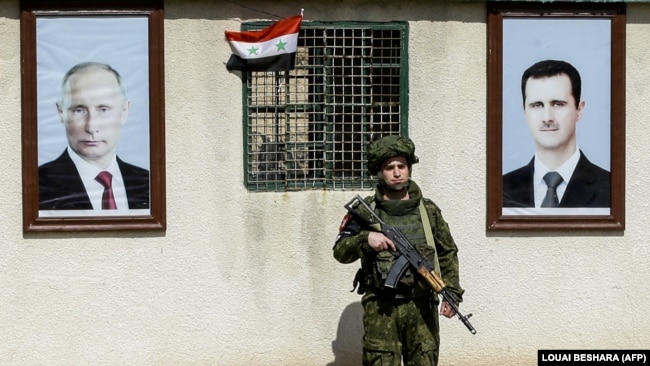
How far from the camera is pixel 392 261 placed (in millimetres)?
6727

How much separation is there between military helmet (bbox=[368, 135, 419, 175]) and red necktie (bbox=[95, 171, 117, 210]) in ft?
6.97

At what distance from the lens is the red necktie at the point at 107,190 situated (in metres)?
8.13

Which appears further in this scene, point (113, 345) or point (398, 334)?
point (113, 345)

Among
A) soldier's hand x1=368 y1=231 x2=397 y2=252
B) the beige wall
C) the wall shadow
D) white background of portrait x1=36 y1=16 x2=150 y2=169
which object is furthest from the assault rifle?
white background of portrait x1=36 y1=16 x2=150 y2=169

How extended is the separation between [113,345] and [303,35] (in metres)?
2.50

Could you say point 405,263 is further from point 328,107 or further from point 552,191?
point 552,191

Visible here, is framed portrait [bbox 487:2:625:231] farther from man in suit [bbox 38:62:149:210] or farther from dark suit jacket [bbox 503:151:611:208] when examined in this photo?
man in suit [bbox 38:62:149:210]

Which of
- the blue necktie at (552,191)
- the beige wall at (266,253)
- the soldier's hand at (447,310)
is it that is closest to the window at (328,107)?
the beige wall at (266,253)

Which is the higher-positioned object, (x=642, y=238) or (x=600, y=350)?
(x=642, y=238)

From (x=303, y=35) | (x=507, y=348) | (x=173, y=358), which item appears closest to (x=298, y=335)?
(x=173, y=358)

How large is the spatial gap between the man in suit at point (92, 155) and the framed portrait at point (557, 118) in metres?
2.50

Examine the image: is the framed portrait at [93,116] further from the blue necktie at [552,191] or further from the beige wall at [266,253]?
the blue necktie at [552,191]

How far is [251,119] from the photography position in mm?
8219

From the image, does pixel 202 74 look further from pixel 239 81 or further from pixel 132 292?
pixel 132 292
